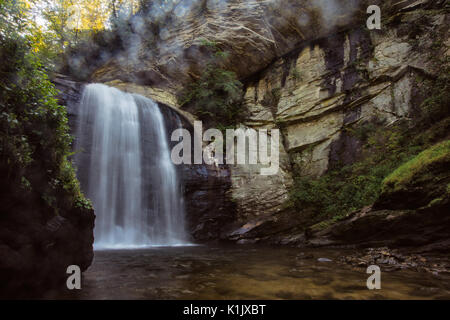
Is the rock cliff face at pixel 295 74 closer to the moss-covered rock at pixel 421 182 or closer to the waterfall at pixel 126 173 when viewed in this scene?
the waterfall at pixel 126 173

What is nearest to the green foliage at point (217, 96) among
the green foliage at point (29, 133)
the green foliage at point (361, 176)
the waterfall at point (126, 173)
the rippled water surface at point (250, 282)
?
the waterfall at point (126, 173)

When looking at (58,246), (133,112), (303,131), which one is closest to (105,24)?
(133,112)

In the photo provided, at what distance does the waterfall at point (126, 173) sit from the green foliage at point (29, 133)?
6.82m

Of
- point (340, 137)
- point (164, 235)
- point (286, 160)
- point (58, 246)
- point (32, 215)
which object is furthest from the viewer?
point (286, 160)

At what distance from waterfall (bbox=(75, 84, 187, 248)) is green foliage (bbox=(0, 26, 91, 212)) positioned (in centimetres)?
682

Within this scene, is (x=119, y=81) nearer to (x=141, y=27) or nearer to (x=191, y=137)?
(x=141, y=27)

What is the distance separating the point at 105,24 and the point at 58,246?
20032mm

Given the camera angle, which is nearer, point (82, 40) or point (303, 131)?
point (303, 131)

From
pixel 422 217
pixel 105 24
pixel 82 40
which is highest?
pixel 105 24

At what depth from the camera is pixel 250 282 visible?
3816mm

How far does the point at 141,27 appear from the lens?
55.4 feet
